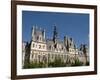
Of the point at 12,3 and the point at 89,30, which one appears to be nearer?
the point at 12,3

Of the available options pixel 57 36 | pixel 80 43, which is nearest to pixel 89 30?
pixel 80 43

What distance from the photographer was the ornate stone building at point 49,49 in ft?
6.27

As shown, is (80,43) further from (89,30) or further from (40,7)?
(40,7)

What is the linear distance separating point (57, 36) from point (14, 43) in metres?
0.39

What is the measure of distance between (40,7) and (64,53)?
18.0 inches

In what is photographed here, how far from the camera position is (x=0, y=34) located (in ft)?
5.85

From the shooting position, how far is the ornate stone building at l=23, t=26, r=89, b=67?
1.91 metres

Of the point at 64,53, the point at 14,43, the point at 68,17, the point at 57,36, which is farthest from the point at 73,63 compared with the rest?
the point at 14,43

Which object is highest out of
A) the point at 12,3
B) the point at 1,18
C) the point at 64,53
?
the point at 12,3

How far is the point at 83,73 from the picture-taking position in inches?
80.7

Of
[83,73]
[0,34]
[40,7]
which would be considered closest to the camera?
[0,34]

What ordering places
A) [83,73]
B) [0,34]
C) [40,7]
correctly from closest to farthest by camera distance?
[0,34], [40,7], [83,73]

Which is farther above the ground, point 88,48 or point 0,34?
point 0,34

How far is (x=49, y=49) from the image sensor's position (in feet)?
6.42
